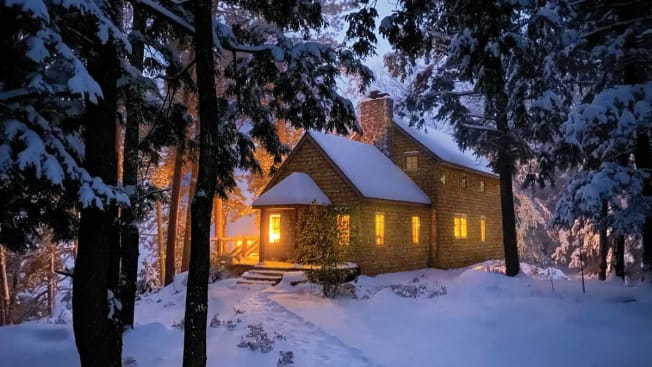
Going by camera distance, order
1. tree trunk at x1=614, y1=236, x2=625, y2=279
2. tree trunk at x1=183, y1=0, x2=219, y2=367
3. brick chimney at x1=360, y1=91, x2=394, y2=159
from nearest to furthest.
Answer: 1. tree trunk at x1=183, y1=0, x2=219, y2=367
2. tree trunk at x1=614, y1=236, x2=625, y2=279
3. brick chimney at x1=360, y1=91, x2=394, y2=159

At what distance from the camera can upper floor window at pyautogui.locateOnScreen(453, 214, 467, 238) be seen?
24033 mm

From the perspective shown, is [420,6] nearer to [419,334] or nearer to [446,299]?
[419,334]

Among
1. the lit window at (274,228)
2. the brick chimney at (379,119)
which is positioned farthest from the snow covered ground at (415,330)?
the brick chimney at (379,119)

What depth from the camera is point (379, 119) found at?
78.5 feet

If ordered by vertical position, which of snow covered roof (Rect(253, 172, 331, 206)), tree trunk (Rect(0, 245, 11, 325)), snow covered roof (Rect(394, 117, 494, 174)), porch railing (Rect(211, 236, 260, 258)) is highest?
snow covered roof (Rect(394, 117, 494, 174))

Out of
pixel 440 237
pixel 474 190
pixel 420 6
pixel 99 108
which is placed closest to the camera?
pixel 99 108

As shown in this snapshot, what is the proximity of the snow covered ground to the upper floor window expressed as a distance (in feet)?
34.6

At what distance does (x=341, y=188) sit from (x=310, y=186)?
4.43 ft

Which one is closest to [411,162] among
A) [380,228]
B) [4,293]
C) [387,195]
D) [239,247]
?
[387,195]

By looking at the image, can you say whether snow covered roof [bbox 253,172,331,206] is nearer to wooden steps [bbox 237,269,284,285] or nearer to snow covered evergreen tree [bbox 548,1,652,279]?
wooden steps [bbox 237,269,284,285]

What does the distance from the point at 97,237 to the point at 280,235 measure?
14.7 metres

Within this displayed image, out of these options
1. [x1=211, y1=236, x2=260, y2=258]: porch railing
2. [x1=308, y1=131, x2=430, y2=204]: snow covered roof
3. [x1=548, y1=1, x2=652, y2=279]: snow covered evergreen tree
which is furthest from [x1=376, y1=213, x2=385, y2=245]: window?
[x1=548, y1=1, x2=652, y2=279]: snow covered evergreen tree

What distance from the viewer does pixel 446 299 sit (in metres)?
12.1

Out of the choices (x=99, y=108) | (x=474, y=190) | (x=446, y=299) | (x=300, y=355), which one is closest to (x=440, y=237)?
(x=474, y=190)
